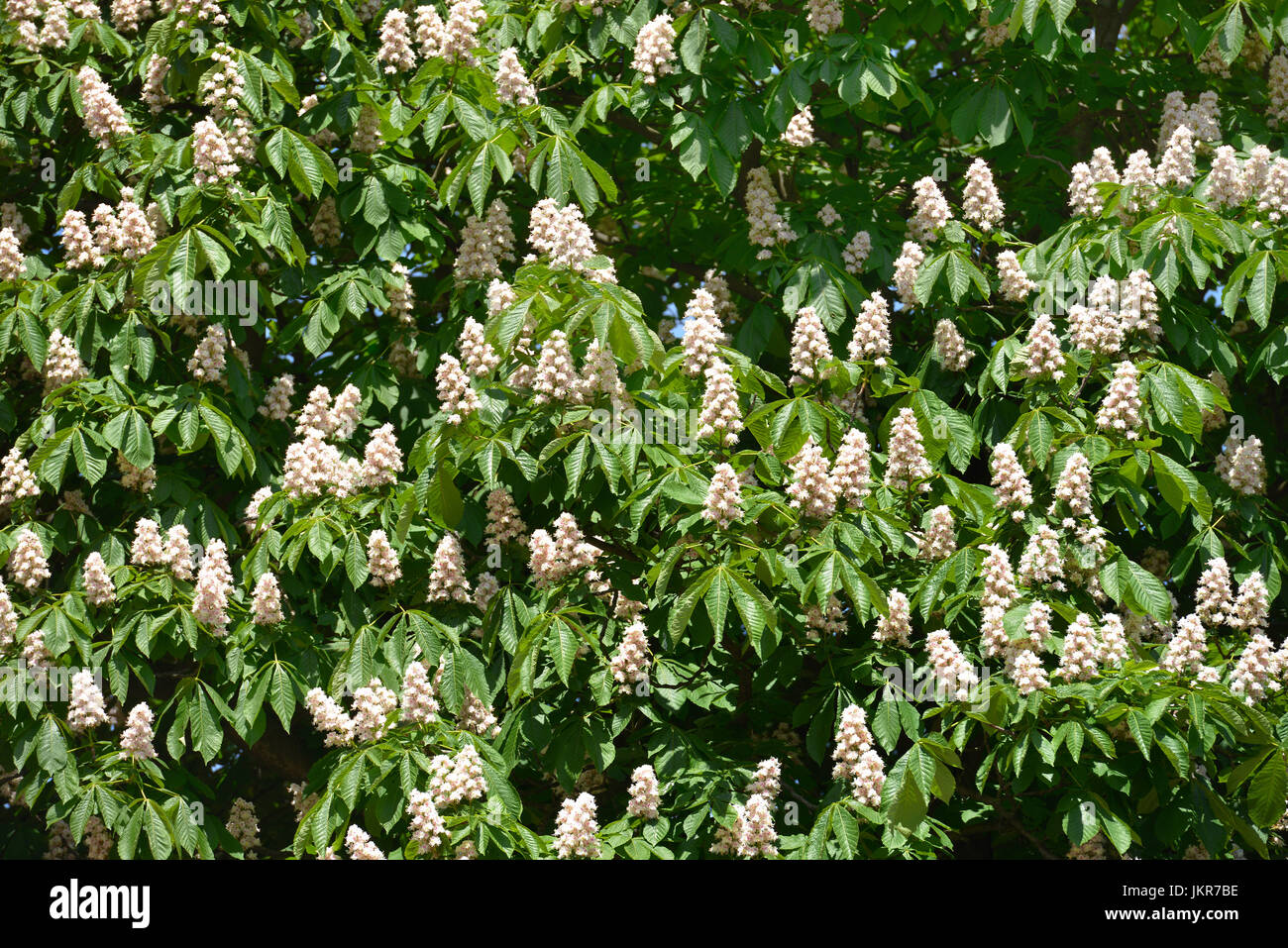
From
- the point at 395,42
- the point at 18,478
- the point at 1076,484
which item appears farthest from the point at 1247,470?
the point at 18,478

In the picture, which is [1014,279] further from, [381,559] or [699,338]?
[381,559]

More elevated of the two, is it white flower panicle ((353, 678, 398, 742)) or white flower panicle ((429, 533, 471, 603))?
white flower panicle ((429, 533, 471, 603))

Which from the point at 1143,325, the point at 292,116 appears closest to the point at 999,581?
the point at 1143,325

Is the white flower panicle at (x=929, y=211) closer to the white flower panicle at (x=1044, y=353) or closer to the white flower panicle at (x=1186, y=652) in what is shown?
the white flower panicle at (x=1044, y=353)

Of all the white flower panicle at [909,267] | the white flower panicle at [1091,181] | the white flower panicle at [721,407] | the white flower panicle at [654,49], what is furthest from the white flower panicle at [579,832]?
the white flower panicle at [1091,181]

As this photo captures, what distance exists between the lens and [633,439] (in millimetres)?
7168

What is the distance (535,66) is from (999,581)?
167 inches

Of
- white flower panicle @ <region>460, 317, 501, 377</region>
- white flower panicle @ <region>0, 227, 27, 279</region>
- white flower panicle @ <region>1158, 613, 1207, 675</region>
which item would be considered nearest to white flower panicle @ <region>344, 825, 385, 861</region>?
white flower panicle @ <region>460, 317, 501, 377</region>

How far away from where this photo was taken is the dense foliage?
7105 mm

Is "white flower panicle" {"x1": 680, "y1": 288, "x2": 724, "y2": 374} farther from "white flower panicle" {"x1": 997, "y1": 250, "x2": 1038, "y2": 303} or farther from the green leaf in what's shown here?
the green leaf

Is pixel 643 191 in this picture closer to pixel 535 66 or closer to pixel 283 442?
pixel 535 66

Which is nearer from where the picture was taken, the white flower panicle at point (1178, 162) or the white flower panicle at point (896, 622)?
the white flower panicle at point (896, 622)

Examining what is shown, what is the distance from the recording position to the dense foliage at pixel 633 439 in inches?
280

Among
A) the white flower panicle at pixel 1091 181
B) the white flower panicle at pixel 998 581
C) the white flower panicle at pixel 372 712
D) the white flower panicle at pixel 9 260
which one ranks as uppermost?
the white flower panicle at pixel 1091 181
